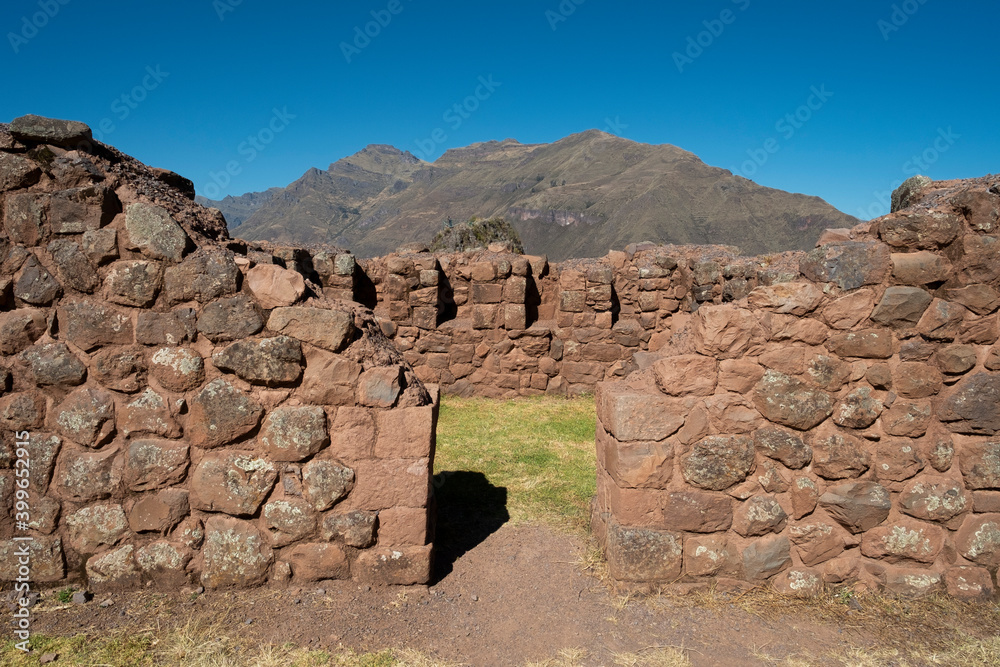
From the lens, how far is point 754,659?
122 inches

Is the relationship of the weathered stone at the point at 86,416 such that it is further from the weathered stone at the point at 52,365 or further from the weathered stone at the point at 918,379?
the weathered stone at the point at 918,379

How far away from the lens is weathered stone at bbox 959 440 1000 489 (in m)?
3.48

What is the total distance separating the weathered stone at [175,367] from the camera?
3.39 m

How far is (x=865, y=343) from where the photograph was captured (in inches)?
138

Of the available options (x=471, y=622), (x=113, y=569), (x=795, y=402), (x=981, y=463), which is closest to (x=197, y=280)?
(x=113, y=569)

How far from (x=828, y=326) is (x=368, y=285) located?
7475 millimetres

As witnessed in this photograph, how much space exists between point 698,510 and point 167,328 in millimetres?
3479

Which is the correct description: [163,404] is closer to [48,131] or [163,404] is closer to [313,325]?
[313,325]

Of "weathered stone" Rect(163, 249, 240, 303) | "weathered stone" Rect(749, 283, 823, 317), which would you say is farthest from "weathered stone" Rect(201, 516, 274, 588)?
"weathered stone" Rect(749, 283, 823, 317)

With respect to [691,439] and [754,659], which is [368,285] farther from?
[754,659]

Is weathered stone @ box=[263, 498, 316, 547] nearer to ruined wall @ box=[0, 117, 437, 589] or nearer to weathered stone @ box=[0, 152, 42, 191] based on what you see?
ruined wall @ box=[0, 117, 437, 589]

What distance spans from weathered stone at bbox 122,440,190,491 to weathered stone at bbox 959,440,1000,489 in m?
4.80

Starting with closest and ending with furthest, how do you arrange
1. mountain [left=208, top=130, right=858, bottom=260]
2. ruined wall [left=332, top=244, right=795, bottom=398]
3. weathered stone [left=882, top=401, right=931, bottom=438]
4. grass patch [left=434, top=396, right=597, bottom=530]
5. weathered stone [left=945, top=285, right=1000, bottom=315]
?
weathered stone [left=945, top=285, right=1000, bottom=315], weathered stone [left=882, top=401, right=931, bottom=438], grass patch [left=434, top=396, right=597, bottom=530], ruined wall [left=332, top=244, right=795, bottom=398], mountain [left=208, top=130, right=858, bottom=260]

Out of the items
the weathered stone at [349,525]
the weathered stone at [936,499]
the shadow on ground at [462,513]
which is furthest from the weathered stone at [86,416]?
the weathered stone at [936,499]
